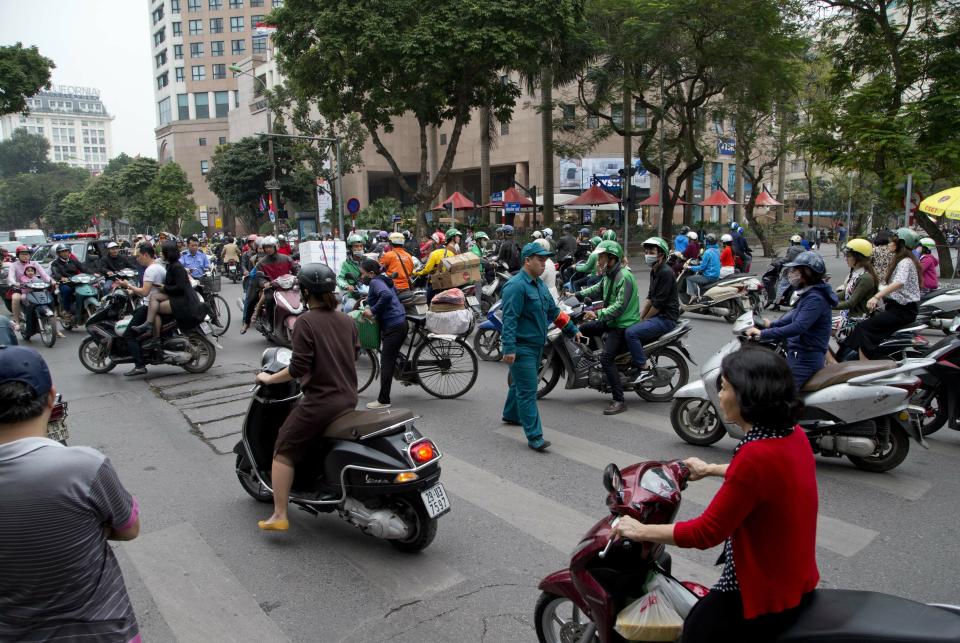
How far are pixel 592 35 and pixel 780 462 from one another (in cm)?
2502

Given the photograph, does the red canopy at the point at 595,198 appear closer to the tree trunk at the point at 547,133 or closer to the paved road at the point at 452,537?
the tree trunk at the point at 547,133

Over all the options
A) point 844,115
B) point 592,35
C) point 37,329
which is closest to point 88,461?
point 37,329

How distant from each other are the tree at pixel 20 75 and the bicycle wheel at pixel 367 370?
19.9 m

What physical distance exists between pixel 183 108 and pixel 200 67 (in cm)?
557

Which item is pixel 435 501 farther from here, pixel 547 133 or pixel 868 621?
pixel 547 133

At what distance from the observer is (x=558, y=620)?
10.1 ft

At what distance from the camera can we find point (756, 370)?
2.22 meters

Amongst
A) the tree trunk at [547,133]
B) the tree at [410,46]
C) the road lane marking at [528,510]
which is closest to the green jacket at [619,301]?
the road lane marking at [528,510]

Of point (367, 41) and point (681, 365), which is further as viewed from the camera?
point (367, 41)

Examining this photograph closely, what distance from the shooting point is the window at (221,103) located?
85.1 metres

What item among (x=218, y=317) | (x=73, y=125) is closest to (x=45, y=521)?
(x=218, y=317)

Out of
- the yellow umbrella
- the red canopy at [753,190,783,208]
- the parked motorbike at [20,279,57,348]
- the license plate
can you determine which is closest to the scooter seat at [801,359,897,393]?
the license plate

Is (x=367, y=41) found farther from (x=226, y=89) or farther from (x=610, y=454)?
(x=226, y=89)

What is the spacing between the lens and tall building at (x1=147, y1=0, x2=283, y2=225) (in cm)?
8188
